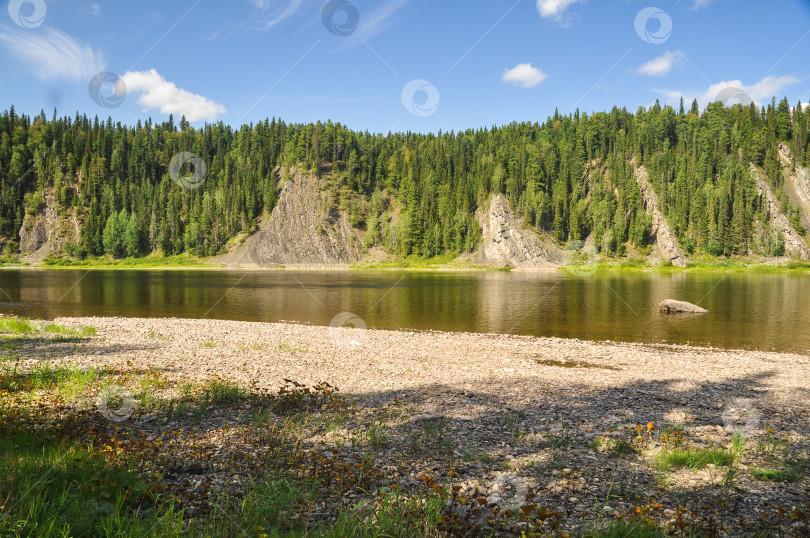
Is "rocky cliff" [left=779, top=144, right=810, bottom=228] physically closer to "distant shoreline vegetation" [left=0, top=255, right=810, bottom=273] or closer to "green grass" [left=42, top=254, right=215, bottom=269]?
"distant shoreline vegetation" [left=0, top=255, right=810, bottom=273]

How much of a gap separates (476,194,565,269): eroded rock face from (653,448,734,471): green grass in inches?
5738

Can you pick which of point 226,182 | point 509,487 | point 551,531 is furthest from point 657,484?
point 226,182

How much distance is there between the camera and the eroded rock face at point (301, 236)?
6565 inches

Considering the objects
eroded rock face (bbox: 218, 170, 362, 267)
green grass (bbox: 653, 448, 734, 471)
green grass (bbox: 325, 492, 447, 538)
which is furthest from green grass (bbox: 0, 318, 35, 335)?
eroded rock face (bbox: 218, 170, 362, 267)

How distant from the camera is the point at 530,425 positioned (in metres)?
12.1

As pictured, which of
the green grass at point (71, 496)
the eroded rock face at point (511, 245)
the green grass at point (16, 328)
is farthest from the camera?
the eroded rock face at point (511, 245)

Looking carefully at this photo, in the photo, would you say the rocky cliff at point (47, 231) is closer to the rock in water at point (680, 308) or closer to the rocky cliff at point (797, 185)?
the rock in water at point (680, 308)

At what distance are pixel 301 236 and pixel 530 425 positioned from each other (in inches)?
6647

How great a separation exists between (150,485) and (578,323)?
122 ft

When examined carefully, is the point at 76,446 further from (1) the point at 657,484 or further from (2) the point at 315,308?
(2) the point at 315,308

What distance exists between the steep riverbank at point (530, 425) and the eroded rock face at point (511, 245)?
424ft

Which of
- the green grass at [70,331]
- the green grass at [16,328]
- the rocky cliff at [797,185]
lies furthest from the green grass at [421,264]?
the green grass at [16,328]

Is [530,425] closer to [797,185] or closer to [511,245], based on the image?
[511,245]

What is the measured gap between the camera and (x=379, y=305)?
171 ft
